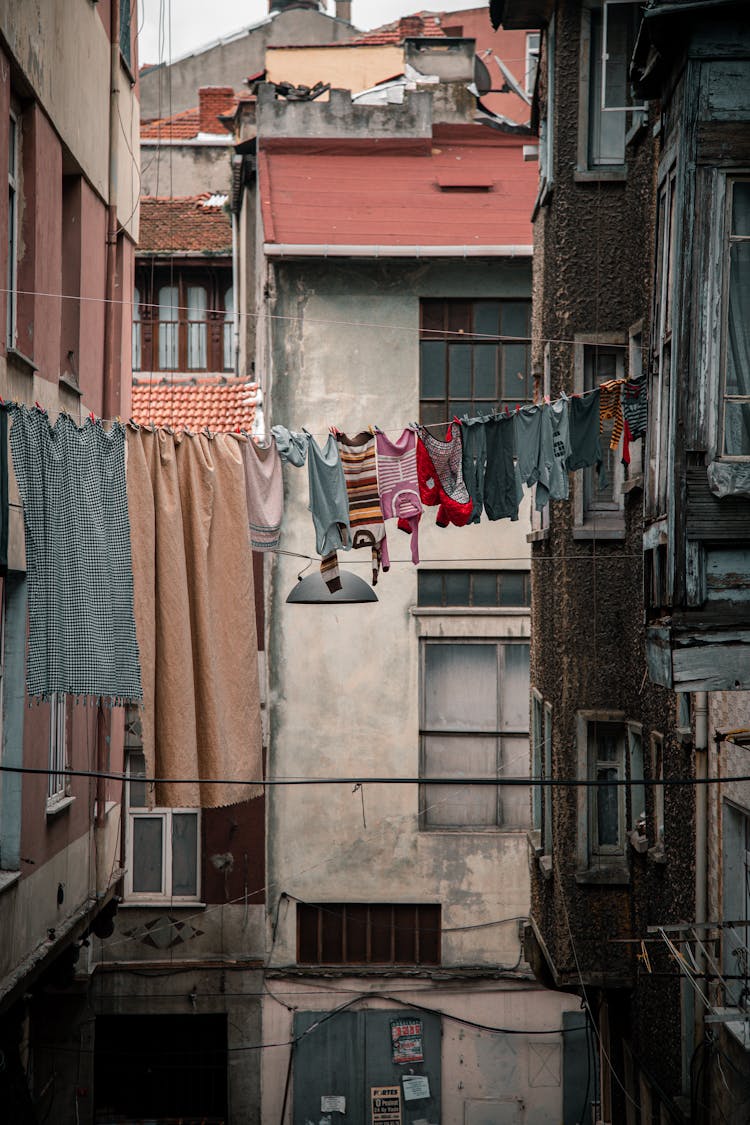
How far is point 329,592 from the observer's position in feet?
44.7

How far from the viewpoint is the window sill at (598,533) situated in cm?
1500

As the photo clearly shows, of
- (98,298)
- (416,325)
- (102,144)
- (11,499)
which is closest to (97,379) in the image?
(98,298)

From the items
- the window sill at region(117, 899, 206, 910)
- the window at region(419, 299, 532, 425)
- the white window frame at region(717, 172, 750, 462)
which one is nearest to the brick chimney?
the window at region(419, 299, 532, 425)

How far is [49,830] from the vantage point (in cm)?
1391

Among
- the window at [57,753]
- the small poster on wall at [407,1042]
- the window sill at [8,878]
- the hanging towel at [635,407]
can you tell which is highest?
the hanging towel at [635,407]

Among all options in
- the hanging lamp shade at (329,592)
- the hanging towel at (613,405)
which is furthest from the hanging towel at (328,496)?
the hanging towel at (613,405)

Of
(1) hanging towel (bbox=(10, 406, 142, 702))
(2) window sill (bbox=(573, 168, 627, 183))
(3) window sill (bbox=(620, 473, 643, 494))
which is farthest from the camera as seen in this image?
(2) window sill (bbox=(573, 168, 627, 183))

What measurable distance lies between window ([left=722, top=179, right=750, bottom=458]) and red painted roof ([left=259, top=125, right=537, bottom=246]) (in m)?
13.3

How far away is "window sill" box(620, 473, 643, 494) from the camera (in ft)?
44.5

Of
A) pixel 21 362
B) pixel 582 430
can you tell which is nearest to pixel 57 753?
pixel 21 362

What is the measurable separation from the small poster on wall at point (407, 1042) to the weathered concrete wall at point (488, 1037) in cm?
32

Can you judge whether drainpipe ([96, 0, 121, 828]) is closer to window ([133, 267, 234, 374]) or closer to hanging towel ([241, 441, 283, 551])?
hanging towel ([241, 441, 283, 551])

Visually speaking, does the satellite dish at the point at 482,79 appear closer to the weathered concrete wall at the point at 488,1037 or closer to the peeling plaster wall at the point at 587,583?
the peeling plaster wall at the point at 587,583

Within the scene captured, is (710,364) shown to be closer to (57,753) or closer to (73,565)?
(73,565)
